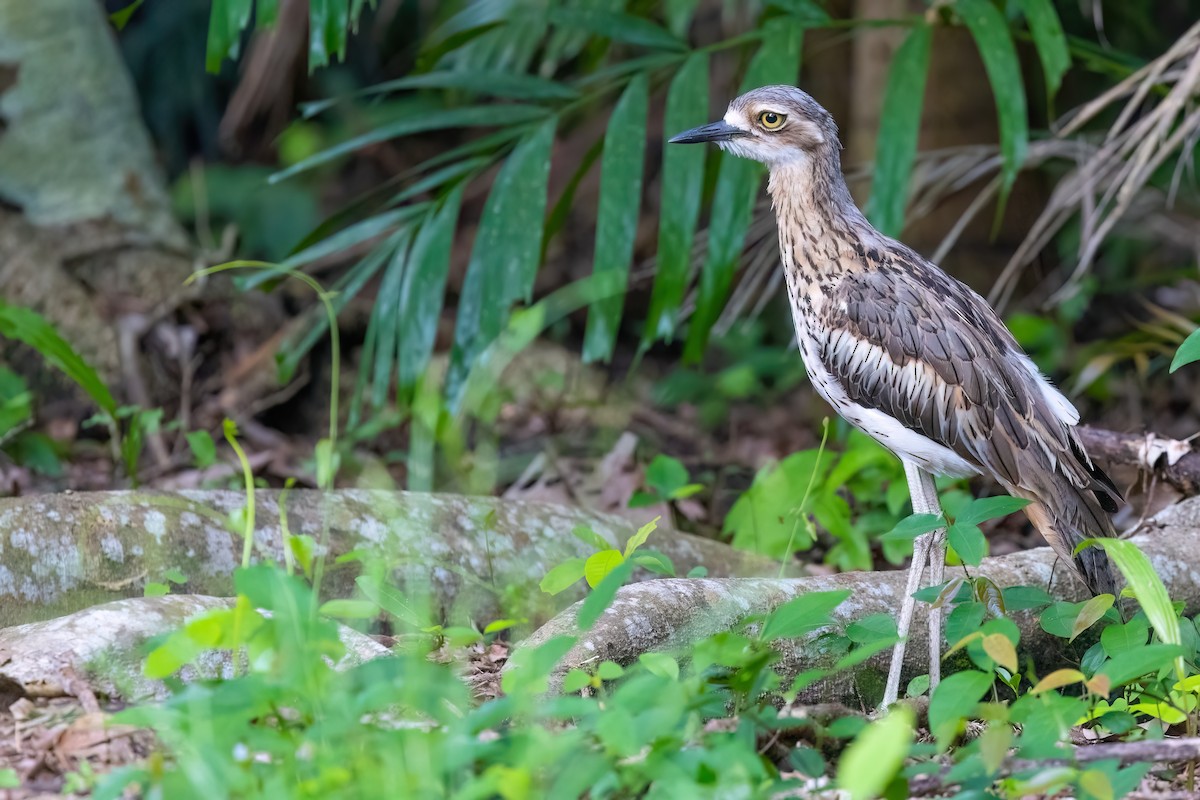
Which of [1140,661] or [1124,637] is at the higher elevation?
[1140,661]

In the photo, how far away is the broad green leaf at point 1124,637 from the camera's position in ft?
9.71

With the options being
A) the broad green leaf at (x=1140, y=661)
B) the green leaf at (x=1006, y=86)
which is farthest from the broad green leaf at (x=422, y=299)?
the broad green leaf at (x=1140, y=661)

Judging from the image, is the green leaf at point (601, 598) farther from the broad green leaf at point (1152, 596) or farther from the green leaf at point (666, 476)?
the green leaf at point (666, 476)

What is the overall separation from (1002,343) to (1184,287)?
366 centimetres

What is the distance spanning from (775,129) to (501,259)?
117 centimetres

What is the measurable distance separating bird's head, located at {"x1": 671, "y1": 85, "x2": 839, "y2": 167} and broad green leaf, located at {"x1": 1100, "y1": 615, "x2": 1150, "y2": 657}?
1.73m

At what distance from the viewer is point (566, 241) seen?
29.2 ft

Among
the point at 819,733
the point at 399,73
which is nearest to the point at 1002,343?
the point at 819,733

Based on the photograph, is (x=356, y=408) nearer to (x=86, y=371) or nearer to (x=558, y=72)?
(x=86, y=371)

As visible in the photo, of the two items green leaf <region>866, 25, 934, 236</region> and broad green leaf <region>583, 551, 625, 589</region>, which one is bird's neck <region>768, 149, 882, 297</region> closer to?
green leaf <region>866, 25, 934, 236</region>

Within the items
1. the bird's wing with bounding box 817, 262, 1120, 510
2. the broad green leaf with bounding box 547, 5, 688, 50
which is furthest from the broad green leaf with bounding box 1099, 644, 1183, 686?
the broad green leaf with bounding box 547, 5, 688, 50

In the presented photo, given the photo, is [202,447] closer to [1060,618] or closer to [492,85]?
[492,85]

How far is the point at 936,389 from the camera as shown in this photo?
374 centimetres

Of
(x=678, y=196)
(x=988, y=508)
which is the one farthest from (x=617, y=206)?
(x=988, y=508)
